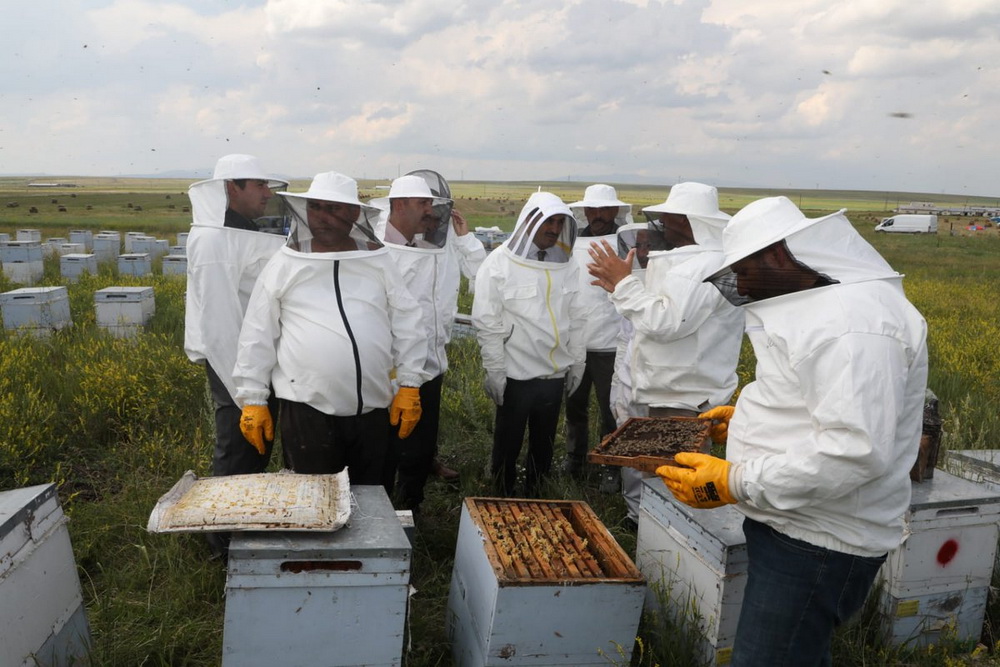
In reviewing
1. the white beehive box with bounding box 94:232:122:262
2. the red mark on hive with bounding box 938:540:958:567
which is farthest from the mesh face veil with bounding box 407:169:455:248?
the white beehive box with bounding box 94:232:122:262

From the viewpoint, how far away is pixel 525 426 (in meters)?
4.69

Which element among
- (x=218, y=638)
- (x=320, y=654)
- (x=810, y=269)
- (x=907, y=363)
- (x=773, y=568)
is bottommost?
(x=218, y=638)

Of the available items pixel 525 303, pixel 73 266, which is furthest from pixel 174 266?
pixel 525 303

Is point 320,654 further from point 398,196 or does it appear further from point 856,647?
point 398,196

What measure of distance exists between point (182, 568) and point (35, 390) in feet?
11.2

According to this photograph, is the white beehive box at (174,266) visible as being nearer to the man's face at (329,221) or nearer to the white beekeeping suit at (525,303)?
the white beekeeping suit at (525,303)

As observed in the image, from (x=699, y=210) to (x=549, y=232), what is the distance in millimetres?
929

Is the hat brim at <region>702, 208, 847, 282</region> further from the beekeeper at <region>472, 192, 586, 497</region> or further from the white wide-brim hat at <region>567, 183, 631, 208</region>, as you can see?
the white wide-brim hat at <region>567, 183, 631, 208</region>

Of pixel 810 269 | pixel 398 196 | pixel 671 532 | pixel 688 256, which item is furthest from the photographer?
pixel 398 196

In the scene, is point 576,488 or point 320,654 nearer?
point 320,654

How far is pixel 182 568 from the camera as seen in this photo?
364cm

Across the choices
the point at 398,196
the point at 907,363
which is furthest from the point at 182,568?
the point at 907,363

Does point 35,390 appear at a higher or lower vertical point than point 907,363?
lower

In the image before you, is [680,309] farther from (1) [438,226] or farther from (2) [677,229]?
(1) [438,226]
